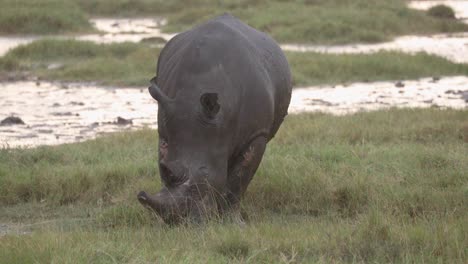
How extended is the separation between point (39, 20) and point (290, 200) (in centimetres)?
1699

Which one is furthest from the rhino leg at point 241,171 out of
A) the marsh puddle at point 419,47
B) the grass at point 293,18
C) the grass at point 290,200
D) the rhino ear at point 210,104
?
the grass at point 293,18

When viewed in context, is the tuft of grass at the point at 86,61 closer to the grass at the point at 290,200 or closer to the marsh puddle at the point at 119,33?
the marsh puddle at the point at 119,33

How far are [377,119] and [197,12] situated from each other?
14734mm

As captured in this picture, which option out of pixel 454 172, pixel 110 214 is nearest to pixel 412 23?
pixel 454 172


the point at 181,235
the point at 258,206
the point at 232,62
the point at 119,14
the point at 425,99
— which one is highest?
the point at 232,62

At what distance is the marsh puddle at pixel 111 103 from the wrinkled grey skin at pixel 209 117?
5.02m

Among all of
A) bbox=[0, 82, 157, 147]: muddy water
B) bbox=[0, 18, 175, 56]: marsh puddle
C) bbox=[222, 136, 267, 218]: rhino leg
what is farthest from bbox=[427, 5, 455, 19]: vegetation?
bbox=[222, 136, 267, 218]: rhino leg

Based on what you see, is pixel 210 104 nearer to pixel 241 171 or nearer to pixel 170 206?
pixel 170 206

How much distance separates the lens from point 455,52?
20.4m

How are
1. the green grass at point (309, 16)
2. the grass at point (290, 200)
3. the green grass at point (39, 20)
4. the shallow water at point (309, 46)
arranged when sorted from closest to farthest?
1. the grass at point (290, 200)
2. the shallow water at point (309, 46)
3. the green grass at point (309, 16)
4. the green grass at point (39, 20)

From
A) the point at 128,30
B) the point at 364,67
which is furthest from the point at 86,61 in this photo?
the point at 128,30

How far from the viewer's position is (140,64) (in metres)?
16.9

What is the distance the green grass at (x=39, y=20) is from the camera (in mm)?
22812

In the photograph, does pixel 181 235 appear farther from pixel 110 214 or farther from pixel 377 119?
pixel 377 119
